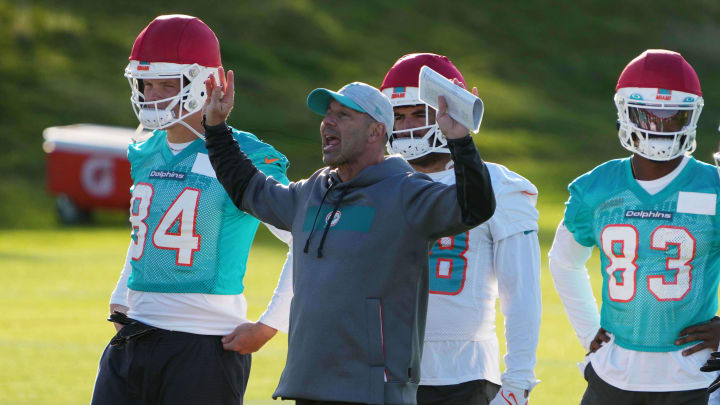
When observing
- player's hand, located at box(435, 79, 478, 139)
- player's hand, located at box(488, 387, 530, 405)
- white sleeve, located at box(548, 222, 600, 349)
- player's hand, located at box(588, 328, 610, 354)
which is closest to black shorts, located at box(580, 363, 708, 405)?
player's hand, located at box(588, 328, 610, 354)

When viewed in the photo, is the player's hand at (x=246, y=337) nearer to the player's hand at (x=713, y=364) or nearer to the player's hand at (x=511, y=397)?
the player's hand at (x=511, y=397)

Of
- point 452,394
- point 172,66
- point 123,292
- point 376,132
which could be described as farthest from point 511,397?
point 172,66

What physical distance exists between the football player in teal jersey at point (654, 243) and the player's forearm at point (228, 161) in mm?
1468

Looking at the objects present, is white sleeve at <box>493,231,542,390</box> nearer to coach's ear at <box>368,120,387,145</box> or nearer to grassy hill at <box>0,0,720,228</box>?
coach's ear at <box>368,120,387,145</box>

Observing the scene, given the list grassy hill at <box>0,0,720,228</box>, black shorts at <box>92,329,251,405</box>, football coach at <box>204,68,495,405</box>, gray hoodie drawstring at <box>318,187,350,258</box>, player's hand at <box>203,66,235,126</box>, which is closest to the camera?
football coach at <box>204,68,495,405</box>

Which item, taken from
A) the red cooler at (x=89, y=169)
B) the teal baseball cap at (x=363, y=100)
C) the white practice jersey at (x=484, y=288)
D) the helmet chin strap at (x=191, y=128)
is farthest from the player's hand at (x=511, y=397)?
the red cooler at (x=89, y=169)

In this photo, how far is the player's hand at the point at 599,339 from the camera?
530 cm

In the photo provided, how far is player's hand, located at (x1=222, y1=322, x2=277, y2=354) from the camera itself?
17.4 feet

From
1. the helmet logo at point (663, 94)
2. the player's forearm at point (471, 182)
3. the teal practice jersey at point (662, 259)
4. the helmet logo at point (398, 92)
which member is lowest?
the teal practice jersey at point (662, 259)

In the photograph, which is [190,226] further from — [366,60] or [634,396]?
[366,60]

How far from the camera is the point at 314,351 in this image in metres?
4.22

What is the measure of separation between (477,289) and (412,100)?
2.64 feet

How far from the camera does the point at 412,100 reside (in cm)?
521

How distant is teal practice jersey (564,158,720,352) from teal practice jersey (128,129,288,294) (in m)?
1.40
